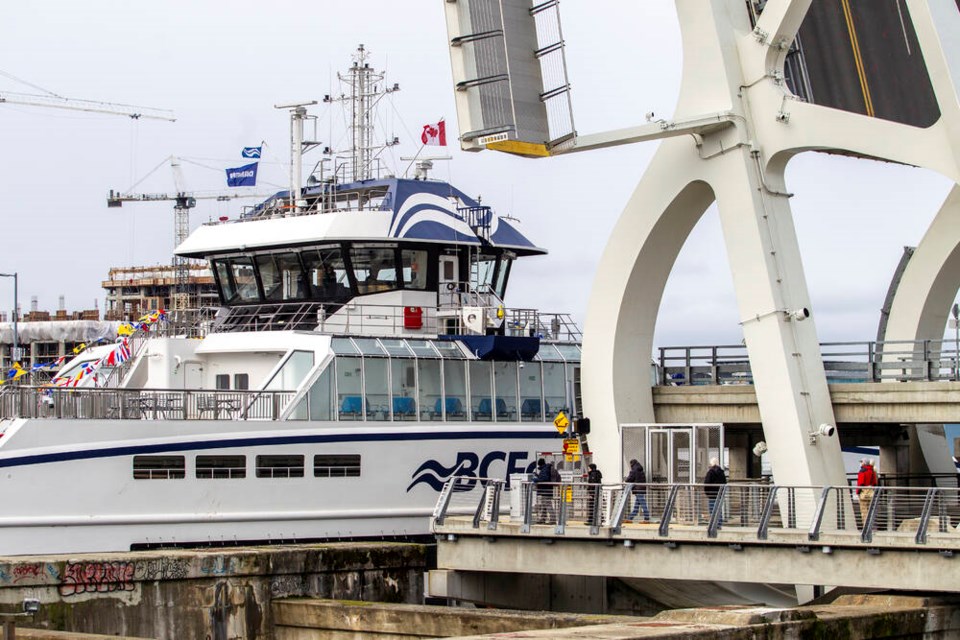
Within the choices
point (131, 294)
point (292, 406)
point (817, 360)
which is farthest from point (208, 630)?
point (131, 294)

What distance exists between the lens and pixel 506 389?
119 ft

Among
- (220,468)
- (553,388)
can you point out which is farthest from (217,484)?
(553,388)

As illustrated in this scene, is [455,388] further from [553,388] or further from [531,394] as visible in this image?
[553,388]

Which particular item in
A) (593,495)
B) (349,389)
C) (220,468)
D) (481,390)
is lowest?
(593,495)

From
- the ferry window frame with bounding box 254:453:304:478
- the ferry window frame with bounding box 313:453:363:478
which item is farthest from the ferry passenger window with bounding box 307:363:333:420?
the ferry window frame with bounding box 254:453:304:478

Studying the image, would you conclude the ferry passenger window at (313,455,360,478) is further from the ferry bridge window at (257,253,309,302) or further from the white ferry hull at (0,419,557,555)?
the ferry bridge window at (257,253,309,302)

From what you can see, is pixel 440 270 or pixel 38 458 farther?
pixel 440 270

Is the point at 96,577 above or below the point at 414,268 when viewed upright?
below

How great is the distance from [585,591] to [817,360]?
19.9ft

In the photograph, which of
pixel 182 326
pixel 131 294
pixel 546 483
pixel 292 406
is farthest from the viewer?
pixel 131 294

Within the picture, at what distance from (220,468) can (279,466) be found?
129 centimetres

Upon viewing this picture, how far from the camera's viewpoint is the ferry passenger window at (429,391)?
3441 centimetres

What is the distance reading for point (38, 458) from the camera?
1112 inches

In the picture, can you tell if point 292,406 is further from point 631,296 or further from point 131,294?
point 131,294
